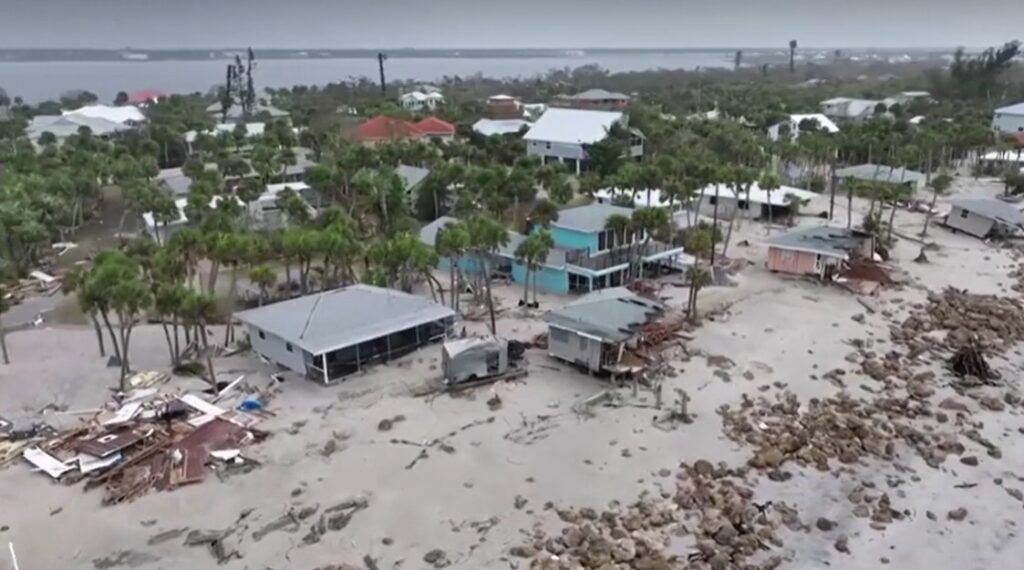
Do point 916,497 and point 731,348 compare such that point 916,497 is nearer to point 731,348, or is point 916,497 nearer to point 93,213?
point 731,348

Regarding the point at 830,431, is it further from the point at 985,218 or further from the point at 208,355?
the point at 985,218

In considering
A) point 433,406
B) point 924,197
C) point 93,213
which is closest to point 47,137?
point 93,213

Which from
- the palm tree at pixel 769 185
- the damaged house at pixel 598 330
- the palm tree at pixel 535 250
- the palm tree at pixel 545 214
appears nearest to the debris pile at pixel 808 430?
the damaged house at pixel 598 330

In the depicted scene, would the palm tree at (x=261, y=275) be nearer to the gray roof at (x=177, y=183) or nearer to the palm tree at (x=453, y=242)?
the palm tree at (x=453, y=242)

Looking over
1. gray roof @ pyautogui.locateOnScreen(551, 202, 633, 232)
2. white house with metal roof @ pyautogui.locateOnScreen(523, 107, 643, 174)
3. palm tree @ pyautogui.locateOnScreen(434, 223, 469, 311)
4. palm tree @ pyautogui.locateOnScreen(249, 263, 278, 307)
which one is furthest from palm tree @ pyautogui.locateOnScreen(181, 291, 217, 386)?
white house with metal roof @ pyautogui.locateOnScreen(523, 107, 643, 174)

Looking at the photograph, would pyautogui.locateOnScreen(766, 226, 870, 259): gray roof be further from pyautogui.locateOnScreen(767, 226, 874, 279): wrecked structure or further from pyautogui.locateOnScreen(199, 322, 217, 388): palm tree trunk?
pyautogui.locateOnScreen(199, 322, 217, 388): palm tree trunk

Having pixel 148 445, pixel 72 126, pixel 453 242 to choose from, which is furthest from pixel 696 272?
pixel 72 126

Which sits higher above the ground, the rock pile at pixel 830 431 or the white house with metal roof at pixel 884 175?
the white house with metal roof at pixel 884 175
